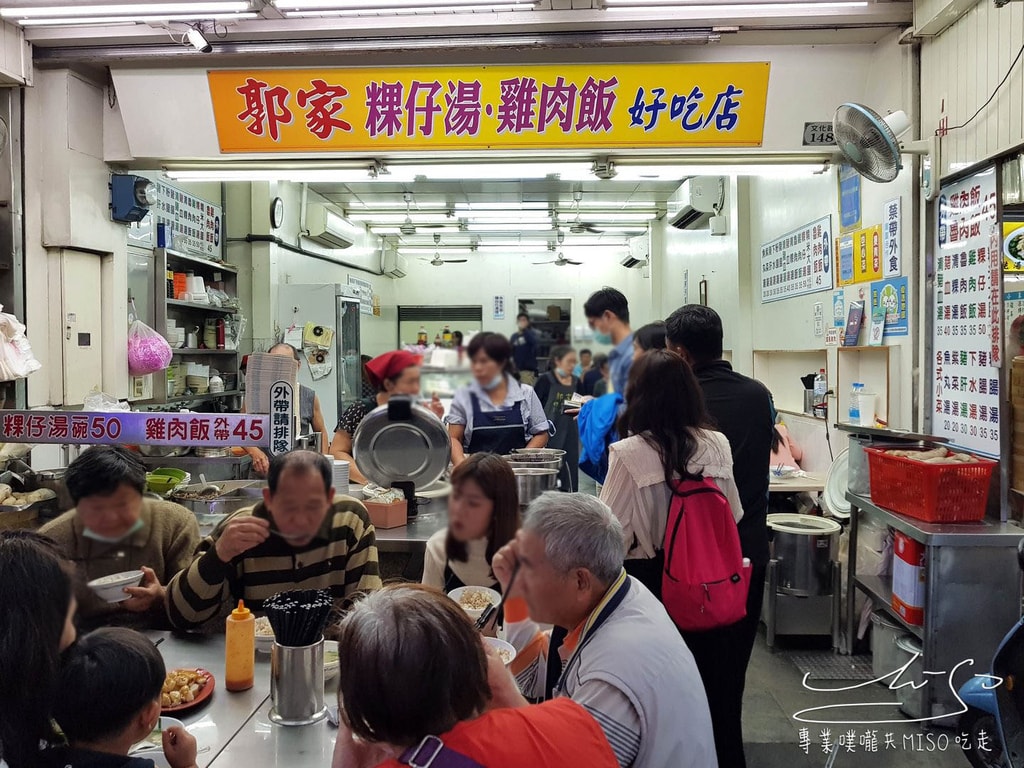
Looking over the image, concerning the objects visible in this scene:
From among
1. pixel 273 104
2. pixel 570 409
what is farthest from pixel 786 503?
pixel 570 409

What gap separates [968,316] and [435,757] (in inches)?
153

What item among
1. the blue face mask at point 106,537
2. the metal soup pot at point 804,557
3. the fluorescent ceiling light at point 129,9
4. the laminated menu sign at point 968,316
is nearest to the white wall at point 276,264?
the blue face mask at point 106,537

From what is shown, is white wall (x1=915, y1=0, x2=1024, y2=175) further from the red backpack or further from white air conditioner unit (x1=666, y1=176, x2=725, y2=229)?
white air conditioner unit (x1=666, y1=176, x2=725, y2=229)

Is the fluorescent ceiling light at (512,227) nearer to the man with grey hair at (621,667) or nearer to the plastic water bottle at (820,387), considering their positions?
the man with grey hair at (621,667)

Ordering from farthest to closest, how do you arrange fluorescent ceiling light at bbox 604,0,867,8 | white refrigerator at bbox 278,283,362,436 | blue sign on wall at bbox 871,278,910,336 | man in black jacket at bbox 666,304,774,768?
blue sign on wall at bbox 871,278,910,336 < fluorescent ceiling light at bbox 604,0,867,8 < man in black jacket at bbox 666,304,774,768 < white refrigerator at bbox 278,283,362,436

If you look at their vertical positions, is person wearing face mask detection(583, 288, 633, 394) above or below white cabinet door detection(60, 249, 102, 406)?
below

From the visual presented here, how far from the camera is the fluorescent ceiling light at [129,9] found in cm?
346

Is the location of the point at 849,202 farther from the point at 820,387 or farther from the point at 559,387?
the point at 559,387

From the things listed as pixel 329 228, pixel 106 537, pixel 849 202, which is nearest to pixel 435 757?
pixel 106 537

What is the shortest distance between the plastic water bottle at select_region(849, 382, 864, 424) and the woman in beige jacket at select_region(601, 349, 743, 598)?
8.68ft

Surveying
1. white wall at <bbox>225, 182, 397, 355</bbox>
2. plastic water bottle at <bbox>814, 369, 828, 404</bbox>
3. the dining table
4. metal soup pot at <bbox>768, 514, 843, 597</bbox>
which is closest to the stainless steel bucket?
the dining table

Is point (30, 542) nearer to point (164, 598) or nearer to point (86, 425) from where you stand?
point (86, 425)

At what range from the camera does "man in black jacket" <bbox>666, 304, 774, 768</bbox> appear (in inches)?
88.7

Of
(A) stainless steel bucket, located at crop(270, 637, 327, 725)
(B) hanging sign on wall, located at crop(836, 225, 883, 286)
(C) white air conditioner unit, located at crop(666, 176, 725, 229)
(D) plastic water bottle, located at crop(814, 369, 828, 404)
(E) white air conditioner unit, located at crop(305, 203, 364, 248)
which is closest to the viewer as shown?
(E) white air conditioner unit, located at crop(305, 203, 364, 248)
